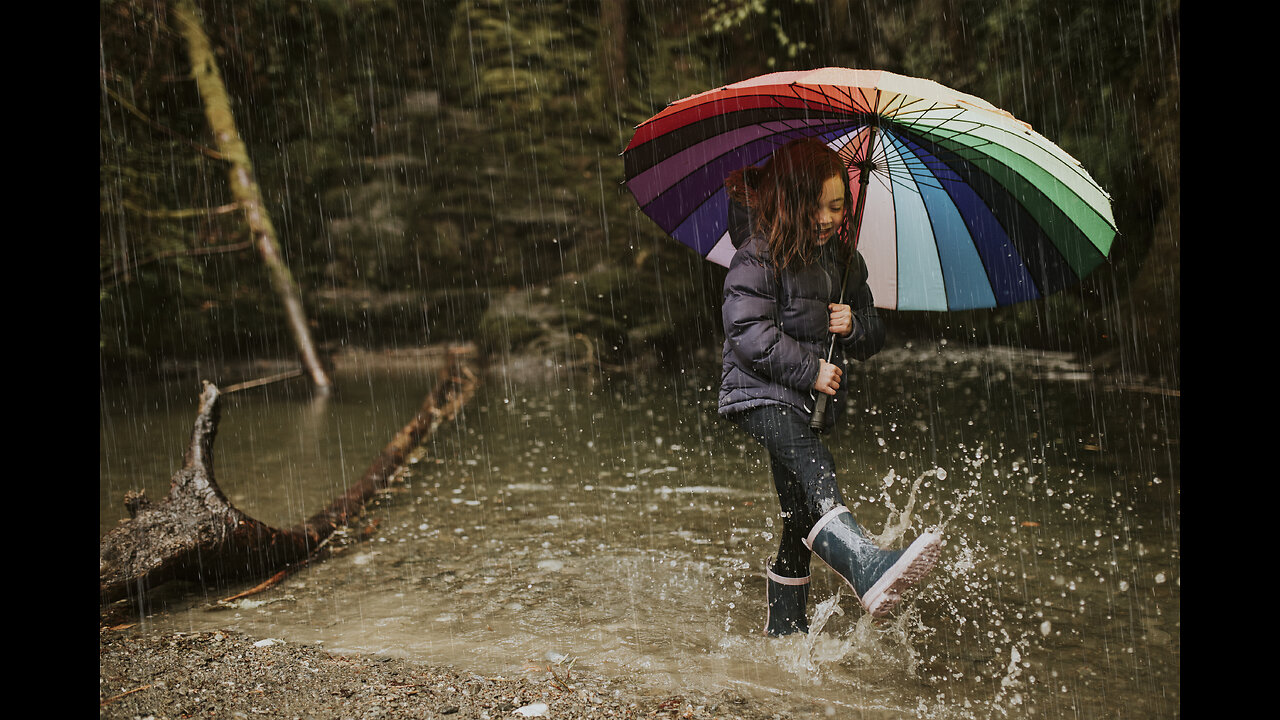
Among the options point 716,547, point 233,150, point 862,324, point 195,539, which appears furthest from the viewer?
point 233,150

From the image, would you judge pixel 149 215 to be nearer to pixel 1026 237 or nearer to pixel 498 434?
pixel 498 434

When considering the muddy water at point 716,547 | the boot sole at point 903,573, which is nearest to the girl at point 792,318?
the boot sole at point 903,573

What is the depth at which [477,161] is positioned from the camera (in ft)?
53.9

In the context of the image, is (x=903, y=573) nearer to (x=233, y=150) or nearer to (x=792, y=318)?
(x=792, y=318)

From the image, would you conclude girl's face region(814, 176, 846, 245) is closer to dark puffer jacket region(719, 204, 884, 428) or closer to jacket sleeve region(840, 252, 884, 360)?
dark puffer jacket region(719, 204, 884, 428)

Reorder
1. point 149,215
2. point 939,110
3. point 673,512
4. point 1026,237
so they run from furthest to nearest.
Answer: point 149,215
point 673,512
point 1026,237
point 939,110

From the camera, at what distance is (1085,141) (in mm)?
12742

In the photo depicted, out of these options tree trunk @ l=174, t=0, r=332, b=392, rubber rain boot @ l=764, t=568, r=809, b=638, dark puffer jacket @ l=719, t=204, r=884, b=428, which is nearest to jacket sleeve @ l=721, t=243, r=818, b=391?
dark puffer jacket @ l=719, t=204, r=884, b=428

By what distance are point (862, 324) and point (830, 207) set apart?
1.75 feet

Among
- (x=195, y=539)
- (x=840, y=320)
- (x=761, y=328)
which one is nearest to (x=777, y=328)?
(x=761, y=328)

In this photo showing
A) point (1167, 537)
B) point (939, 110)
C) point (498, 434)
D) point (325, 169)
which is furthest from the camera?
point (325, 169)

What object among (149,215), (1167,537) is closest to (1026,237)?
(1167,537)

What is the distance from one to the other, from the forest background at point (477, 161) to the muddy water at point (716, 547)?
360 cm

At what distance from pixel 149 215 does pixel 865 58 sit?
1186cm
